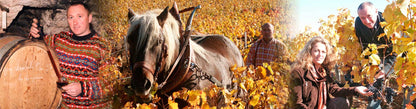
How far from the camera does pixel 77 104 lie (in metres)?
2.18

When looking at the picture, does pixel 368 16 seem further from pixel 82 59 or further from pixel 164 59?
pixel 82 59

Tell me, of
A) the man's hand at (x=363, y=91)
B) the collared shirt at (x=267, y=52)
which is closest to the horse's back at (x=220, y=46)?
the collared shirt at (x=267, y=52)

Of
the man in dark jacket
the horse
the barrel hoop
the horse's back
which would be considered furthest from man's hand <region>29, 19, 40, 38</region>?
the man in dark jacket

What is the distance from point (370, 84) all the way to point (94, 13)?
168 centimetres

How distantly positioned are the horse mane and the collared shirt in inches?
36.7

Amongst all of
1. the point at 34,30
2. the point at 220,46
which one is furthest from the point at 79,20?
the point at 220,46

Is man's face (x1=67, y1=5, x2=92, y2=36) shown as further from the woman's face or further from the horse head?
the woman's face

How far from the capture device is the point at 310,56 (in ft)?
5.37

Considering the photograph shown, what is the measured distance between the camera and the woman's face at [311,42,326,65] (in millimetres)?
1612

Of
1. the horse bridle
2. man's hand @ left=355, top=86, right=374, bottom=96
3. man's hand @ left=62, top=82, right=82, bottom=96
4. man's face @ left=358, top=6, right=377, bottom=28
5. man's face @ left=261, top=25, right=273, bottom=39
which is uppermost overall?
man's face @ left=358, top=6, right=377, bottom=28

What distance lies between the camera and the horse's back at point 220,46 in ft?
7.94

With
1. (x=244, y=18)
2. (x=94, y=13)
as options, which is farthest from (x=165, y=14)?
(x=244, y=18)

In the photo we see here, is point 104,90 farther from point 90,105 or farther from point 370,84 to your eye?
point 370,84

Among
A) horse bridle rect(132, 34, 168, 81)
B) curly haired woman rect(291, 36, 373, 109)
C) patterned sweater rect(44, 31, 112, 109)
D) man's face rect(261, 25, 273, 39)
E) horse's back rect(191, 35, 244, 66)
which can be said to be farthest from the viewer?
man's face rect(261, 25, 273, 39)
